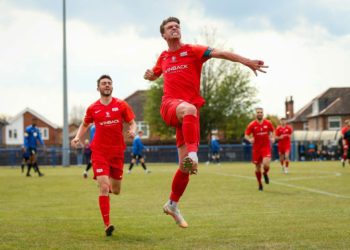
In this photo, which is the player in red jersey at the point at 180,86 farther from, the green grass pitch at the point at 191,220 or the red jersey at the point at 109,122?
the red jersey at the point at 109,122

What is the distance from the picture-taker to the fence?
148ft

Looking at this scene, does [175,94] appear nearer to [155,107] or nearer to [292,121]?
[155,107]

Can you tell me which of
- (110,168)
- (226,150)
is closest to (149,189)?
(110,168)

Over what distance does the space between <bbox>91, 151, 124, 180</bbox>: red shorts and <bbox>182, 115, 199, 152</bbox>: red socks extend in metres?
2.46

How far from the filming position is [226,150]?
154 feet

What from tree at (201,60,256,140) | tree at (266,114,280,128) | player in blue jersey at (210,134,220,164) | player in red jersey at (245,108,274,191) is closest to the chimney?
tree at (266,114,280,128)

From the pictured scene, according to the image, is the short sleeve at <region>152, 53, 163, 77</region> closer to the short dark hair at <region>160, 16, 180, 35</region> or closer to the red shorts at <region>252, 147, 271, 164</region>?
the short dark hair at <region>160, 16, 180, 35</region>

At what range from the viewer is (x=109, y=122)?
367 inches

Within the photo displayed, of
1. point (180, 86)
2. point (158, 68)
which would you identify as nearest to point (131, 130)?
point (158, 68)

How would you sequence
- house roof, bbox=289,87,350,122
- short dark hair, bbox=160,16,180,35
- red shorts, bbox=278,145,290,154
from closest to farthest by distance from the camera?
1. short dark hair, bbox=160,16,180,35
2. red shorts, bbox=278,145,290,154
3. house roof, bbox=289,87,350,122

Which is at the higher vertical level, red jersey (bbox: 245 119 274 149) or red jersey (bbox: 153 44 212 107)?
red jersey (bbox: 153 44 212 107)

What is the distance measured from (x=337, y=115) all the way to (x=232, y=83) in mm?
20335

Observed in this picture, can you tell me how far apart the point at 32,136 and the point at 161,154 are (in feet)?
74.7

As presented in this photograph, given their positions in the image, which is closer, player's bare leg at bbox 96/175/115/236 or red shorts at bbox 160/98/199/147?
red shorts at bbox 160/98/199/147
